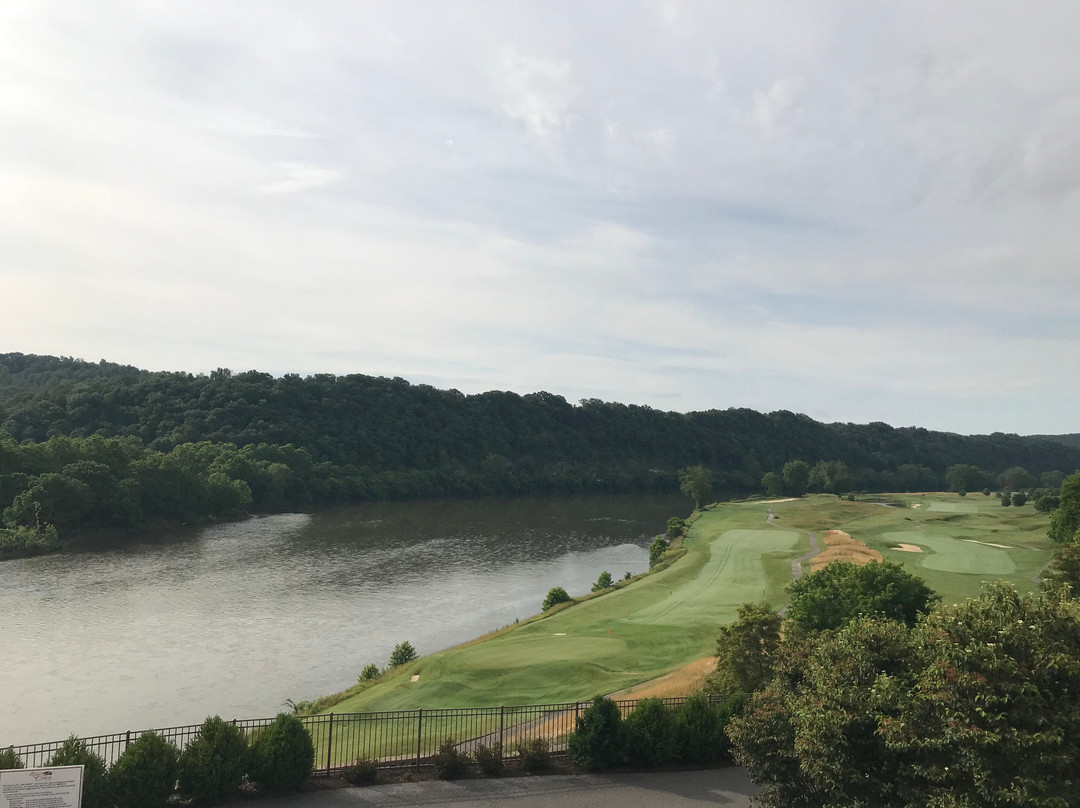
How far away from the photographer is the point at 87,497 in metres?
72.9

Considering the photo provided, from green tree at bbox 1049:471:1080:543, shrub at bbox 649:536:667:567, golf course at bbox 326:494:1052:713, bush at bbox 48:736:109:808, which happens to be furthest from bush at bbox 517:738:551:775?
green tree at bbox 1049:471:1080:543

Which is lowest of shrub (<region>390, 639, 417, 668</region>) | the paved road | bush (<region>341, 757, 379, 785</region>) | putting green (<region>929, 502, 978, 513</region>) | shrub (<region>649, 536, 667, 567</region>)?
shrub (<region>390, 639, 417, 668</region>)

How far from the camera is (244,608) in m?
48.9

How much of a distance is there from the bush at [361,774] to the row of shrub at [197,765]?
3.24 feet

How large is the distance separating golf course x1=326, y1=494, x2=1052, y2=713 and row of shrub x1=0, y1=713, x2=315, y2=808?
36.7 feet

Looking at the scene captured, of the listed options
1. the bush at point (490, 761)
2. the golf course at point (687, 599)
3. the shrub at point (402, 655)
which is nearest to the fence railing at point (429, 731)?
the bush at point (490, 761)

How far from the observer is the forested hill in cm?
11625

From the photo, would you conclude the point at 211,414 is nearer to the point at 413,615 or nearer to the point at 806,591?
the point at 413,615

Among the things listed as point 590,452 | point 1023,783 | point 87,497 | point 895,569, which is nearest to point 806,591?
point 895,569

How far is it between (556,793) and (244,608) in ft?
120

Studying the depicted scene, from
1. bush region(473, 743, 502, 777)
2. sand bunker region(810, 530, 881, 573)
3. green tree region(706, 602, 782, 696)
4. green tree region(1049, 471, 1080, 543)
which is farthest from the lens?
sand bunker region(810, 530, 881, 573)

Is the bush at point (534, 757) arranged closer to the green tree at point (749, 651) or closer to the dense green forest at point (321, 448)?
the green tree at point (749, 651)

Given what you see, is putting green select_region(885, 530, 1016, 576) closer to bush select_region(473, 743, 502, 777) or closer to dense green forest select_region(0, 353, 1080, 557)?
bush select_region(473, 743, 502, 777)

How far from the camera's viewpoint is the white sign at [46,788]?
1345cm
